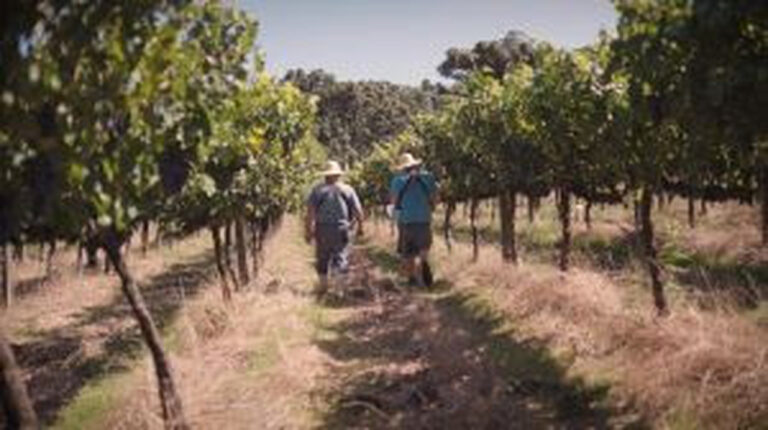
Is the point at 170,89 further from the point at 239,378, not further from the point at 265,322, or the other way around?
the point at 265,322

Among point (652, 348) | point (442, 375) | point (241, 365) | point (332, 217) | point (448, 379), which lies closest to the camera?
point (652, 348)

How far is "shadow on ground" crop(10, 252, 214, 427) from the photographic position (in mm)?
11531

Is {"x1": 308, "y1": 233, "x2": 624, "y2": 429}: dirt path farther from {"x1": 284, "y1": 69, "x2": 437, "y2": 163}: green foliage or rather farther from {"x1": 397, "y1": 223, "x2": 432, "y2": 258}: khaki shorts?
{"x1": 284, "y1": 69, "x2": 437, "y2": 163}: green foliage

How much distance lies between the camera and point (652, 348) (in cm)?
921

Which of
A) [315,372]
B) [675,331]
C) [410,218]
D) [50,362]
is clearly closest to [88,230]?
[315,372]

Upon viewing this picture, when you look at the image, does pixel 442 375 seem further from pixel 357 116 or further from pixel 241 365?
pixel 357 116

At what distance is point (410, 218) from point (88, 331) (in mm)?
5786

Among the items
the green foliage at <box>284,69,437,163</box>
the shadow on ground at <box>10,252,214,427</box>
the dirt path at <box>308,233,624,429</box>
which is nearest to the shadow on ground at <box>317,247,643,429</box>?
the dirt path at <box>308,233,624,429</box>

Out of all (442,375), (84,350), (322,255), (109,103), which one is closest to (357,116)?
(322,255)

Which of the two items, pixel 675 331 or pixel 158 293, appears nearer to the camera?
pixel 675 331

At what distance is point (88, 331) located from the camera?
16516mm

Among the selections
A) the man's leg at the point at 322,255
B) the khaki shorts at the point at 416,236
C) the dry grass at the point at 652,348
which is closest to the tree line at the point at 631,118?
the dry grass at the point at 652,348

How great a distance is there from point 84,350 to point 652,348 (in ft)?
26.1

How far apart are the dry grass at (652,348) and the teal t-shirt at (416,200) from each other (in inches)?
131
